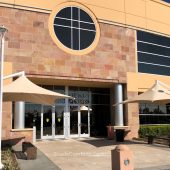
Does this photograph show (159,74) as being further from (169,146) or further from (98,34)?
(169,146)

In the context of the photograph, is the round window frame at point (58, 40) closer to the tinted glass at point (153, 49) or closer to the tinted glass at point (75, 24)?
the tinted glass at point (75, 24)

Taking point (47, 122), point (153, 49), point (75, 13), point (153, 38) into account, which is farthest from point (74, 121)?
point (153, 38)

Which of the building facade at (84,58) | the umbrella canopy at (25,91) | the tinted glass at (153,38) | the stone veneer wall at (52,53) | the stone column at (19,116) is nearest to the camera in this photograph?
the umbrella canopy at (25,91)

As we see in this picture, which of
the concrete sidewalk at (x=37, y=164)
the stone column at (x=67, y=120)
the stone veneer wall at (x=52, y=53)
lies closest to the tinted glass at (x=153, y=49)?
the stone veneer wall at (x=52, y=53)

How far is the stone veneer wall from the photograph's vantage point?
20.5 metres

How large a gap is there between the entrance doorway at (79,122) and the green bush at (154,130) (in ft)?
14.6

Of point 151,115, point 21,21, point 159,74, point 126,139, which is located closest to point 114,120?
point 126,139

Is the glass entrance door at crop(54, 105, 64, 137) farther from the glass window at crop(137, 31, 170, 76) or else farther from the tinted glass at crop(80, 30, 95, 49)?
the glass window at crop(137, 31, 170, 76)

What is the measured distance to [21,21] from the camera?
68.6 feet

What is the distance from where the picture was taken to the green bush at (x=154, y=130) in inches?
960

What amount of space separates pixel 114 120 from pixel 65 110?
3997mm

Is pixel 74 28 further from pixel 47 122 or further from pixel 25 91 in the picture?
pixel 25 91

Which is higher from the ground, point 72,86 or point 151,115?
point 72,86

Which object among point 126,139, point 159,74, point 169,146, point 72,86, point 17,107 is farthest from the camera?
point 159,74
